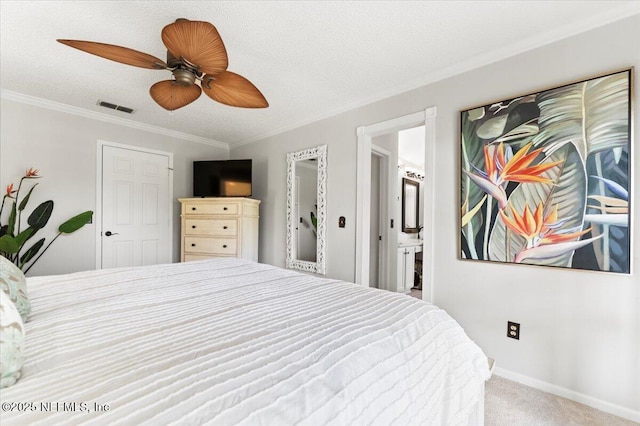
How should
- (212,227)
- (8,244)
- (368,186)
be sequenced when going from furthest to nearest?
(212,227), (368,186), (8,244)

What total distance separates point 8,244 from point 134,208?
1263 millimetres

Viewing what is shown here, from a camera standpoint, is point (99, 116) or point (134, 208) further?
point (134, 208)

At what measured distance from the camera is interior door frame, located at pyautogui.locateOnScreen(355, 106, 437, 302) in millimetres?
2414

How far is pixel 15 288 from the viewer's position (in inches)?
38.7

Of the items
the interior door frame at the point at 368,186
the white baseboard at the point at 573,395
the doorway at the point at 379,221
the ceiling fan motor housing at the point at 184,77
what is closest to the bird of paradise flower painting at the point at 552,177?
the interior door frame at the point at 368,186

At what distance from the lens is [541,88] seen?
1.92 metres

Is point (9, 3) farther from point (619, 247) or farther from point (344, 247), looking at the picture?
point (619, 247)

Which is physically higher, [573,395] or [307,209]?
[307,209]

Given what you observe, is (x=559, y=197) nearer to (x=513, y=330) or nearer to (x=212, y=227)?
(x=513, y=330)

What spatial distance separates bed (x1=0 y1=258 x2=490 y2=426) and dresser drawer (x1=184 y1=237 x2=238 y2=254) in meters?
2.18

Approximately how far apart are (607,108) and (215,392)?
8.04 ft

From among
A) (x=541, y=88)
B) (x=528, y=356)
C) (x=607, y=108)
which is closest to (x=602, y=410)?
(x=528, y=356)

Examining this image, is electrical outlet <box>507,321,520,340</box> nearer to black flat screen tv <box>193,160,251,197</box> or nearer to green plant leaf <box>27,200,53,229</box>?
black flat screen tv <box>193,160,251,197</box>

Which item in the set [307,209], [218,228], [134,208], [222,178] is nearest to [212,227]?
[218,228]
